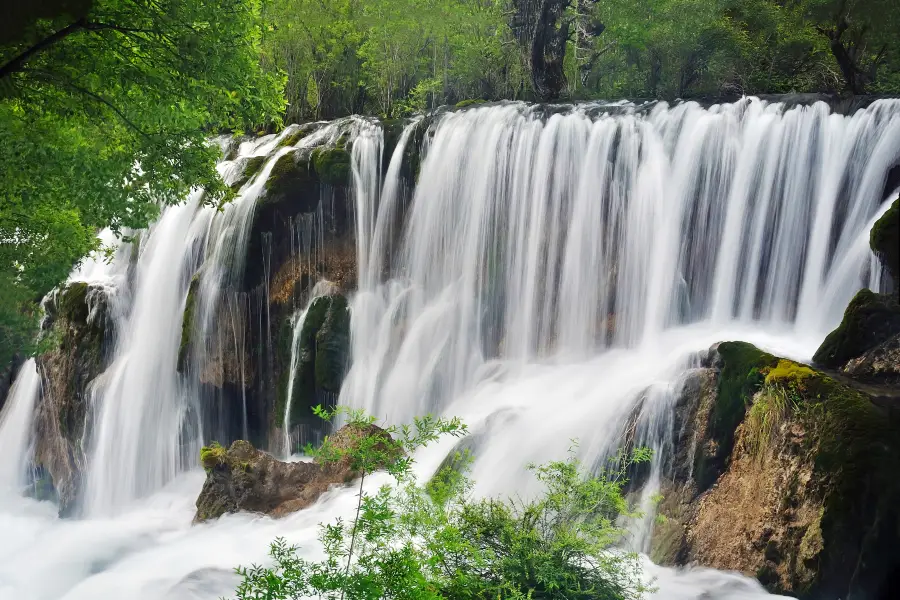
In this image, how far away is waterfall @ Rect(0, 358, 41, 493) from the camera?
19.7 meters

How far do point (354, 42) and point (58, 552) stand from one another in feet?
71.3

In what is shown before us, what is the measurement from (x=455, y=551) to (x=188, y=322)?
12.7 m

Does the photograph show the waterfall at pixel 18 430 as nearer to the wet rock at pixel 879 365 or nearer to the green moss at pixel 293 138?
the green moss at pixel 293 138

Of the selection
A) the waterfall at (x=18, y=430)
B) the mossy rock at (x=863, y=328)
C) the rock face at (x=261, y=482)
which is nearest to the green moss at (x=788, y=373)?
the mossy rock at (x=863, y=328)

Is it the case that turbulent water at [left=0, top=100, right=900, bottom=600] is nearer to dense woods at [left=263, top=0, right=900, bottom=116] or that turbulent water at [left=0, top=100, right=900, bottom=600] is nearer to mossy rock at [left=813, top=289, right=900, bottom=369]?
mossy rock at [left=813, top=289, right=900, bottom=369]

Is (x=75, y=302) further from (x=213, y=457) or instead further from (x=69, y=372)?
(x=213, y=457)

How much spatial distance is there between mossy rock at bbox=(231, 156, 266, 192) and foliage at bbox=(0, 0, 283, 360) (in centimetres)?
878

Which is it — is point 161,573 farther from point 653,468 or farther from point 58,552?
point 653,468

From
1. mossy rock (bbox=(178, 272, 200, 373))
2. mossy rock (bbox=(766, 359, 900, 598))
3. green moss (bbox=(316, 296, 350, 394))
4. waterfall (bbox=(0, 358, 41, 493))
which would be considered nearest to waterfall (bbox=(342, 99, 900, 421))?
green moss (bbox=(316, 296, 350, 394))

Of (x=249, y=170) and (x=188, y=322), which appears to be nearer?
(x=188, y=322)

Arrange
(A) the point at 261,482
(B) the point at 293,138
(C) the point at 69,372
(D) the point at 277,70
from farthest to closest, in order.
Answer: (B) the point at 293,138
(D) the point at 277,70
(C) the point at 69,372
(A) the point at 261,482

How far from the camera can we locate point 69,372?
707 inches

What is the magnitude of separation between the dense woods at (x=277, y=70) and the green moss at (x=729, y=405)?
6882mm

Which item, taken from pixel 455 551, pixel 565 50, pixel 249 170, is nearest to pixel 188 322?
pixel 249 170
